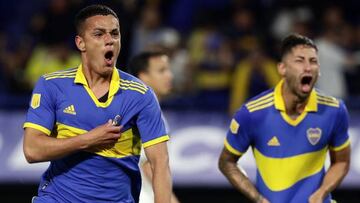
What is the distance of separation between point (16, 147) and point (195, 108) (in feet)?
6.71

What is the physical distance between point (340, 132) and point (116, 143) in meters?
1.94

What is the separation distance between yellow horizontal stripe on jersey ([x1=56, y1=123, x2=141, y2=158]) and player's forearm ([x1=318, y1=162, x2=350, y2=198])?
5.32ft

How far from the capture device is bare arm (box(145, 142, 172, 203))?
554 centimetres

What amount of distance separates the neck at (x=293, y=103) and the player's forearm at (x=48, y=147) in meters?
1.99

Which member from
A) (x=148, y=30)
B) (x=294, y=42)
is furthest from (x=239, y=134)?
(x=148, y=30)

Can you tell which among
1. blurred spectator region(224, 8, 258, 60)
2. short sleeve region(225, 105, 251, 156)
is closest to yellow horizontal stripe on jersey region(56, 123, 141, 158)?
short sleeve region(225, 105, 251, 156)

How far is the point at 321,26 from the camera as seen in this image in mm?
11945

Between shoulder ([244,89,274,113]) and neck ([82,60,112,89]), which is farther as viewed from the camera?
shoulder ([244,89,274,113])

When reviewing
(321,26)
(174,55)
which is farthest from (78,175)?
(321,26)

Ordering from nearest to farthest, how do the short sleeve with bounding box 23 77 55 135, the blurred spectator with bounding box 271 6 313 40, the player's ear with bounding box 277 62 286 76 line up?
1. the short sleeve with bounding box 23 77 55 135
2. the player's ear with bounding box 277 62 286 76
3. the blurred spectator with bounding box 271 6 313 40

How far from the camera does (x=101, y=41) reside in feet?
18.6

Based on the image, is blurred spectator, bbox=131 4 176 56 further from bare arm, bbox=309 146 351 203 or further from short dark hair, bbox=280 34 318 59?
bare arm, bbox=309 146 351 203

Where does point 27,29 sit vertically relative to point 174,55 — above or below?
above

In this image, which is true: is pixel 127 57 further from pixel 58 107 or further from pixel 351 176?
pixel 58 107
